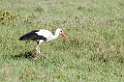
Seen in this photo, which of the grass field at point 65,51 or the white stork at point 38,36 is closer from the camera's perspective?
the grass field at point 65,51

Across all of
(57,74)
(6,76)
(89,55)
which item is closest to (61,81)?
(57,74)

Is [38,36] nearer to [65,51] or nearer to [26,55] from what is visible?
[26,55]

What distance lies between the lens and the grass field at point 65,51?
6699 millimetres

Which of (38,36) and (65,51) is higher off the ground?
(38,36)

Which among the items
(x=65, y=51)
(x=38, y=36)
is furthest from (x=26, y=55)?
(x=65, y=51)

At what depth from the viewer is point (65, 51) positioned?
8609 millimetres

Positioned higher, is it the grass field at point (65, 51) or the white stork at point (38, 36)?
the white stork at point (38, 36)

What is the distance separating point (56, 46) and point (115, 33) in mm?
2208

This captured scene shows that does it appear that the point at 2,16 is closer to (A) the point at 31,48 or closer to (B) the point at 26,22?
(B) the point at 26,22

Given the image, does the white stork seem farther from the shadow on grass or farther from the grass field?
the grass field

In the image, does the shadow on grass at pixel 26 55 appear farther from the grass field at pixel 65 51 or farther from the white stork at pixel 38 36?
the white stork at pixel 38 36

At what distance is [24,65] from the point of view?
7281 millimetres

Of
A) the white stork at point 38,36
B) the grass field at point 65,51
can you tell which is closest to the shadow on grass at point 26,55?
the grass field at point 65,51

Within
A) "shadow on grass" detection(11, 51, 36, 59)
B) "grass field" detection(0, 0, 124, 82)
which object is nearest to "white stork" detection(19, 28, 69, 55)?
"shadow on grass" detection(11, 51, 36, 59)
